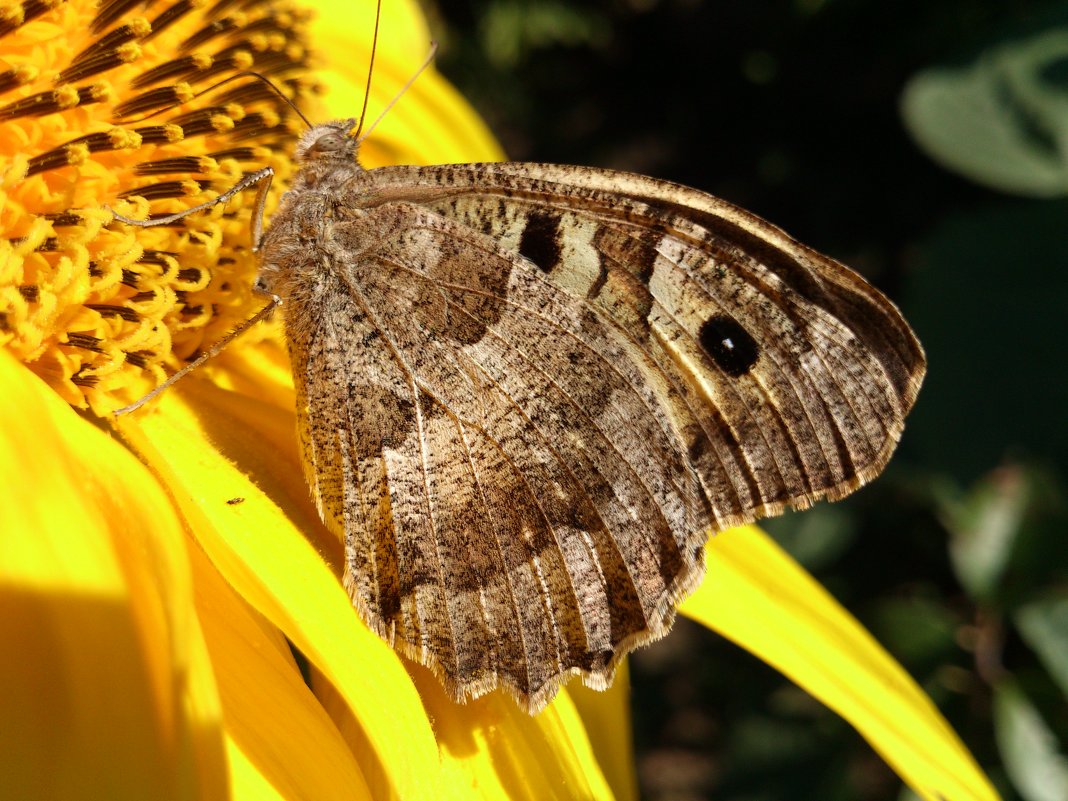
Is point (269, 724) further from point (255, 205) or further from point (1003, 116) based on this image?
point (1003, 116)

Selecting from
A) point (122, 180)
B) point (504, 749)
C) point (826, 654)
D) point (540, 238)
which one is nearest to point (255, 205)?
point (122, 180)

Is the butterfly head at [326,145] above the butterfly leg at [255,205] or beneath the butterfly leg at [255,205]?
above

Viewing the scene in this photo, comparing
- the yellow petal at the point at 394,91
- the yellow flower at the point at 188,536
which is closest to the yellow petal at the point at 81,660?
the yellow flower at the point at 188,536

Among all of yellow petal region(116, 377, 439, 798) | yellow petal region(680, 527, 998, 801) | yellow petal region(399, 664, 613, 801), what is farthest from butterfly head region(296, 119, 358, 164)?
yellow petal region(680, 527, 998, 801)

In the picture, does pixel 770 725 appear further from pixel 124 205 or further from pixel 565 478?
pixel 124 205

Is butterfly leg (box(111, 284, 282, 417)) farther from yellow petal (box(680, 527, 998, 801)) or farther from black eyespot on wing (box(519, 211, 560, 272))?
yellow petal (box(680, 527, 998, 801))

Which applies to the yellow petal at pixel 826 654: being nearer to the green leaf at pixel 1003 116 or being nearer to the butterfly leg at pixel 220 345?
the butterfly leg at pixel 220 345
